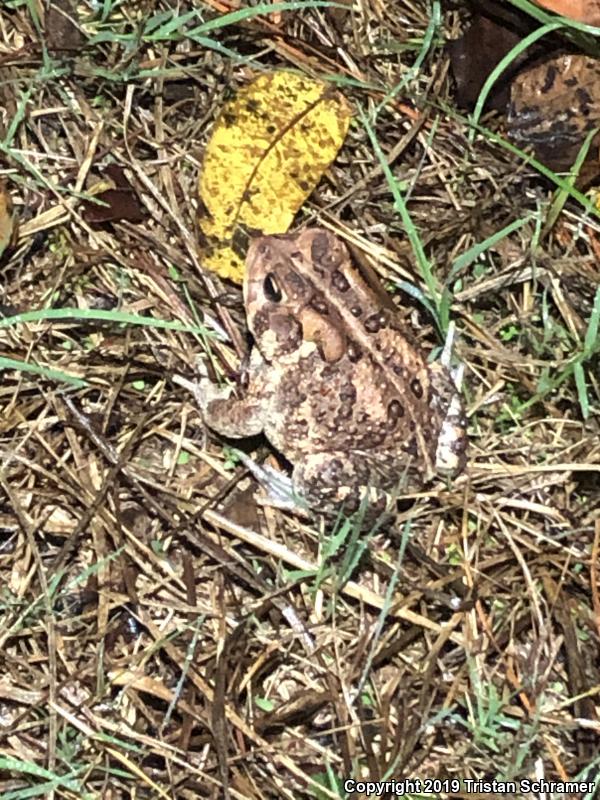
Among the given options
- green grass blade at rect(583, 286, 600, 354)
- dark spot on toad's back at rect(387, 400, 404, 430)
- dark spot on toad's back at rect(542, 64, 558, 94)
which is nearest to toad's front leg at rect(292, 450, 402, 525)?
dark spot on toad's back at rect(387, 400, 404, 430)

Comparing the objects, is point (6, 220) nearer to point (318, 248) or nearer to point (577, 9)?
point (318, 248)

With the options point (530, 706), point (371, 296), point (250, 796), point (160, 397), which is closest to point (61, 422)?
point (160, 397)

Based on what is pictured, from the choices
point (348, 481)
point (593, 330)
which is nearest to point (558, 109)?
point (593, 330)

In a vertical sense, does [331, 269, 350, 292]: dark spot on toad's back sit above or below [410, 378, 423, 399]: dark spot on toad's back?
above

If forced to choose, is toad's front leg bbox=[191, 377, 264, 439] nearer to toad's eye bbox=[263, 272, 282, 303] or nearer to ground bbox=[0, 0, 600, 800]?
ground bbox=[0, 0, 600, 800]

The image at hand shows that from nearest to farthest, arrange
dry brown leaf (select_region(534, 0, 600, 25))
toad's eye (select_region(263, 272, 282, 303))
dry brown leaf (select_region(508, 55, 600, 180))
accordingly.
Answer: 1. toad's eye (select_region(263, 272, 282, 303))
2. dry brown leaf (select_region(534, 0, 600, 25))
3. dry brown leaf (select_region(508, 55, 600, 180))

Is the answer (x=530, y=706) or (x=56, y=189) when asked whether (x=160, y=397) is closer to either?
(x=56, y=189)
